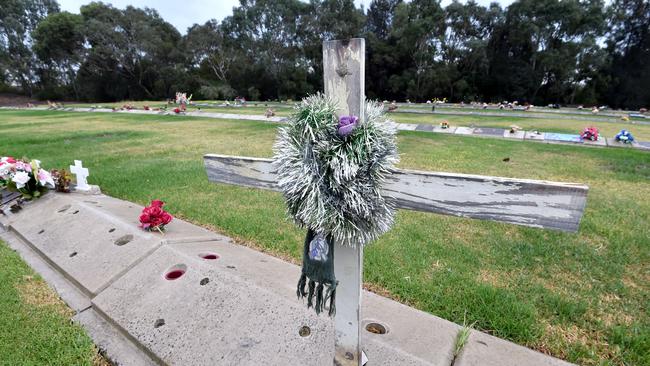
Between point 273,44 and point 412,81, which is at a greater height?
point 273,44

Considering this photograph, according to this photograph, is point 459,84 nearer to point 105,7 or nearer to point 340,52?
point 340,52

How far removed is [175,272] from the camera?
2436 millimetres

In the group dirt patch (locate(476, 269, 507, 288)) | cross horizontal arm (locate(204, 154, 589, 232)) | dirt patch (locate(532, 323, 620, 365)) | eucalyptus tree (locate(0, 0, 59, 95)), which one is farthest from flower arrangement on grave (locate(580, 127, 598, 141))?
eucalyptus tree (locate(0, 0, 59, 95))

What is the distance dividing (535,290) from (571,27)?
1173 inches

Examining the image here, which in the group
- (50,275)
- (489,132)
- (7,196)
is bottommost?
(50,275)

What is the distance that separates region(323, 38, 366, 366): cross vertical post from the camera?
1.20 m

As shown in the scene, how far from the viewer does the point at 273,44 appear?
3406 cm

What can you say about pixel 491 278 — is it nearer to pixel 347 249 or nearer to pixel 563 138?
pixel 347 249

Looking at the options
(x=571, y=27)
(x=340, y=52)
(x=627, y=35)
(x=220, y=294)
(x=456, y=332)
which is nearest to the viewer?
(x=340, y=52)

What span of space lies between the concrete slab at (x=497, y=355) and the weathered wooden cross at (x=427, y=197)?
66 centimetres

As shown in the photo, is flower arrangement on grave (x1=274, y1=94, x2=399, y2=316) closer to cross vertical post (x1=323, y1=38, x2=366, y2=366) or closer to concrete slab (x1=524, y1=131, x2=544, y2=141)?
cross vertical post (x1=323, y1=38, x2=366, y2=366)

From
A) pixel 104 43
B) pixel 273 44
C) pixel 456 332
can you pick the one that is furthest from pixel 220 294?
pixel 104 43

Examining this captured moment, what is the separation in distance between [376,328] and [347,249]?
2.70 feet

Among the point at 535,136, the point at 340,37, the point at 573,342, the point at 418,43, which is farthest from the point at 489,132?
the point at 418,43
